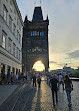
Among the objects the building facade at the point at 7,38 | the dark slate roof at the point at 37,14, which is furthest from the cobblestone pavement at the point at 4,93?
the dark slate roof at the point at 37,14

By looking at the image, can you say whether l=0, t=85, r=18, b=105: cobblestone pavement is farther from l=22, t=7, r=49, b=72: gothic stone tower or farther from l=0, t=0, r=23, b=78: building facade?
l=22, t=7, r=49, b=72: gothic stone tower

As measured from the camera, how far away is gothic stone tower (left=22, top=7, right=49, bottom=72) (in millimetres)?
57625

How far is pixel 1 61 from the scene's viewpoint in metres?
15.4

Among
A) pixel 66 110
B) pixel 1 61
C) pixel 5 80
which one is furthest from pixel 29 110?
pixel 5 80

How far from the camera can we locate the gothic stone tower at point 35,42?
5762 cm

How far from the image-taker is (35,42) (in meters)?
59.9

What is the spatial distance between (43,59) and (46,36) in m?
11.0

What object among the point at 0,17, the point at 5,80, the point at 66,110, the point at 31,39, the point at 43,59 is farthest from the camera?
the point at 31,39

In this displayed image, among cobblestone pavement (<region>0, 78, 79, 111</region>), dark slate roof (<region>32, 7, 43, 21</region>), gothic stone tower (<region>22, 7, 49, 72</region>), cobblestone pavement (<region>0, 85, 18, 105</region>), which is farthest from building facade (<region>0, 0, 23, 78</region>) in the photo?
dark slate roof (<region>32, 7, 43, 21</region>)

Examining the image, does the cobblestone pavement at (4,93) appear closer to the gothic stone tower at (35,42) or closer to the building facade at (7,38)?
the building facade at (7,38)

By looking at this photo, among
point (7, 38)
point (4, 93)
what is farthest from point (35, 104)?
point (7, 38)

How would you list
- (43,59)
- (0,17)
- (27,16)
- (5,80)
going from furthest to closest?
(27,16), (43,59), (5,80), (0,17)

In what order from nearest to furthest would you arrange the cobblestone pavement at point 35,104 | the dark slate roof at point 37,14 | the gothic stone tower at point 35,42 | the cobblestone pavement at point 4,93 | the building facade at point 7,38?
the cobblestone pavement at point 35,104 < the cobblestone pavement at point 4,93 < the building facade at point 7,38 < the gothic stone tower at point 35,42 < the dark slate roof at point 37,14

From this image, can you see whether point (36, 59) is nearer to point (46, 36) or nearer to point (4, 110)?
point (46, 36)
